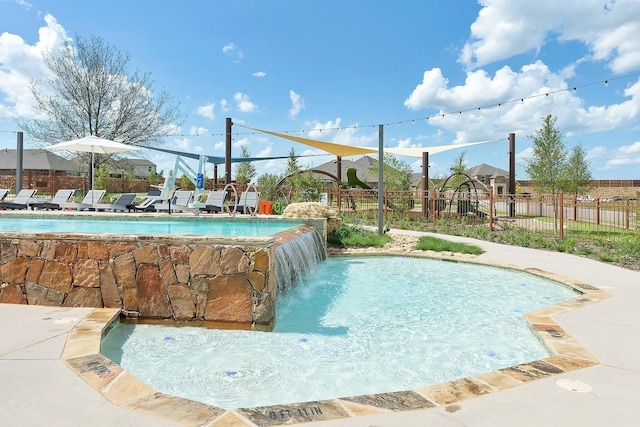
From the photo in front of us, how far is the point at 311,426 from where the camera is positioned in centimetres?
190

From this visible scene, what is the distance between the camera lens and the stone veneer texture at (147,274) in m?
3.94

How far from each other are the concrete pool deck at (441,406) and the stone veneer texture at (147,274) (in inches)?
25.8

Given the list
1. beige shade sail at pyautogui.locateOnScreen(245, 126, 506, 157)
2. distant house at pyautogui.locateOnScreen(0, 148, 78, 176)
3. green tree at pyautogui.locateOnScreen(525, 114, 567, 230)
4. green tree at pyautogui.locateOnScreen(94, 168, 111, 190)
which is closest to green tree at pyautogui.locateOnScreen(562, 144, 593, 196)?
green tree at pyautogui.locateOnScreen(525, 114, 567, 230)

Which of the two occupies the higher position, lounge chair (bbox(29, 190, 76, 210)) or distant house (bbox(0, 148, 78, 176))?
distant house (bbox(0, 148, 78, 176))

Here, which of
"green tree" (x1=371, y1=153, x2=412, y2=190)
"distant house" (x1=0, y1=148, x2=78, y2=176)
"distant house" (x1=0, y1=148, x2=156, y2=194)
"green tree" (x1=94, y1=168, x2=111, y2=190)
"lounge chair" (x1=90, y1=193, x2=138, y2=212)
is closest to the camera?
"lounge chair" (x1=90, y1=193, x2=138, y2=212)

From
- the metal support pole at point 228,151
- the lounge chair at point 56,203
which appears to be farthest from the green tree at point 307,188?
the lounge chair at point 56,203

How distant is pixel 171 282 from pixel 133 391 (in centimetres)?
189

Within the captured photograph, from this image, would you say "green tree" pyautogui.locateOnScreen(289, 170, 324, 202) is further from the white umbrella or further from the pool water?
the pool water

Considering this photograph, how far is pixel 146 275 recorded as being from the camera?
4.11m

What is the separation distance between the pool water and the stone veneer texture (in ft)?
0.82

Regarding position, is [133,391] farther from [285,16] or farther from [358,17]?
[285,16]

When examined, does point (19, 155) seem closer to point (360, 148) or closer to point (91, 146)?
point (91, 146)

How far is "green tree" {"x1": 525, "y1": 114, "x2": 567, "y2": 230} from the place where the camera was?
752 inches

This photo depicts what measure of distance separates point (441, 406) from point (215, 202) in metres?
11.6
